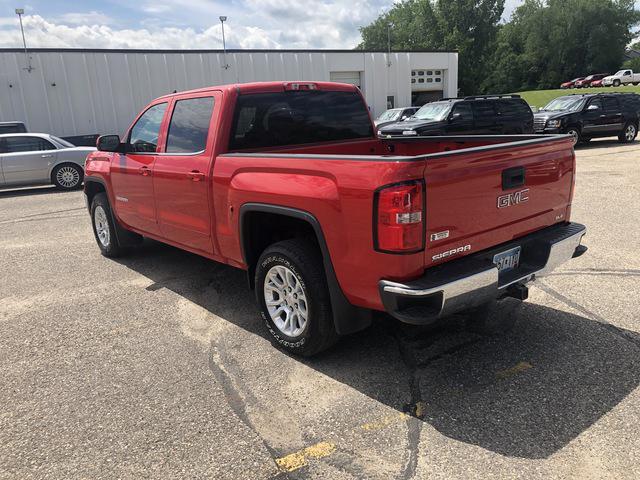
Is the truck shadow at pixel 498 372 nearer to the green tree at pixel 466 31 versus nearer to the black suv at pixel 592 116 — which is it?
the black suv at pixel 592 116

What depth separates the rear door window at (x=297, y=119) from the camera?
4246 mm

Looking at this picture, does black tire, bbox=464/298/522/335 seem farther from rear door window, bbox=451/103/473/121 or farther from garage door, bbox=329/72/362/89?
garage door, bbox=329/72/362/89

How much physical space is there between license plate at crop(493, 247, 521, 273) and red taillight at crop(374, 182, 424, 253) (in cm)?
75

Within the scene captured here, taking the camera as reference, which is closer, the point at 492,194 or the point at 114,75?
the point at 492,194

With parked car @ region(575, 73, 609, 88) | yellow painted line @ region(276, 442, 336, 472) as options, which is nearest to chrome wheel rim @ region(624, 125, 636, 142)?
yellow painted line @ region(276, 442, 336, 472)

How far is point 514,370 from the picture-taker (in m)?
3.39

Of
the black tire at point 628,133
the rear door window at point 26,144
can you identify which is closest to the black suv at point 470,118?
the black tire at point 628,133

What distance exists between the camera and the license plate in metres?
3.33

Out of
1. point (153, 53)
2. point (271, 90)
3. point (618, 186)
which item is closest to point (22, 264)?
point (271, 90)

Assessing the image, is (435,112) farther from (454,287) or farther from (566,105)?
(454,287)

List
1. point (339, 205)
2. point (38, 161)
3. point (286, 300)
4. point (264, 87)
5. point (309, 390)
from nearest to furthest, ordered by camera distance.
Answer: point (339, 205), point (309, 390), point (286, 300), point (264, 87), point (38, 161)

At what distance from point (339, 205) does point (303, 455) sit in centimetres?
138

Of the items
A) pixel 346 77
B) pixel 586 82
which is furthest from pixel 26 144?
pixel 586 82

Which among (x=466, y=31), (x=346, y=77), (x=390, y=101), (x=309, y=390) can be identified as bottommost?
(x=309, y=390)
